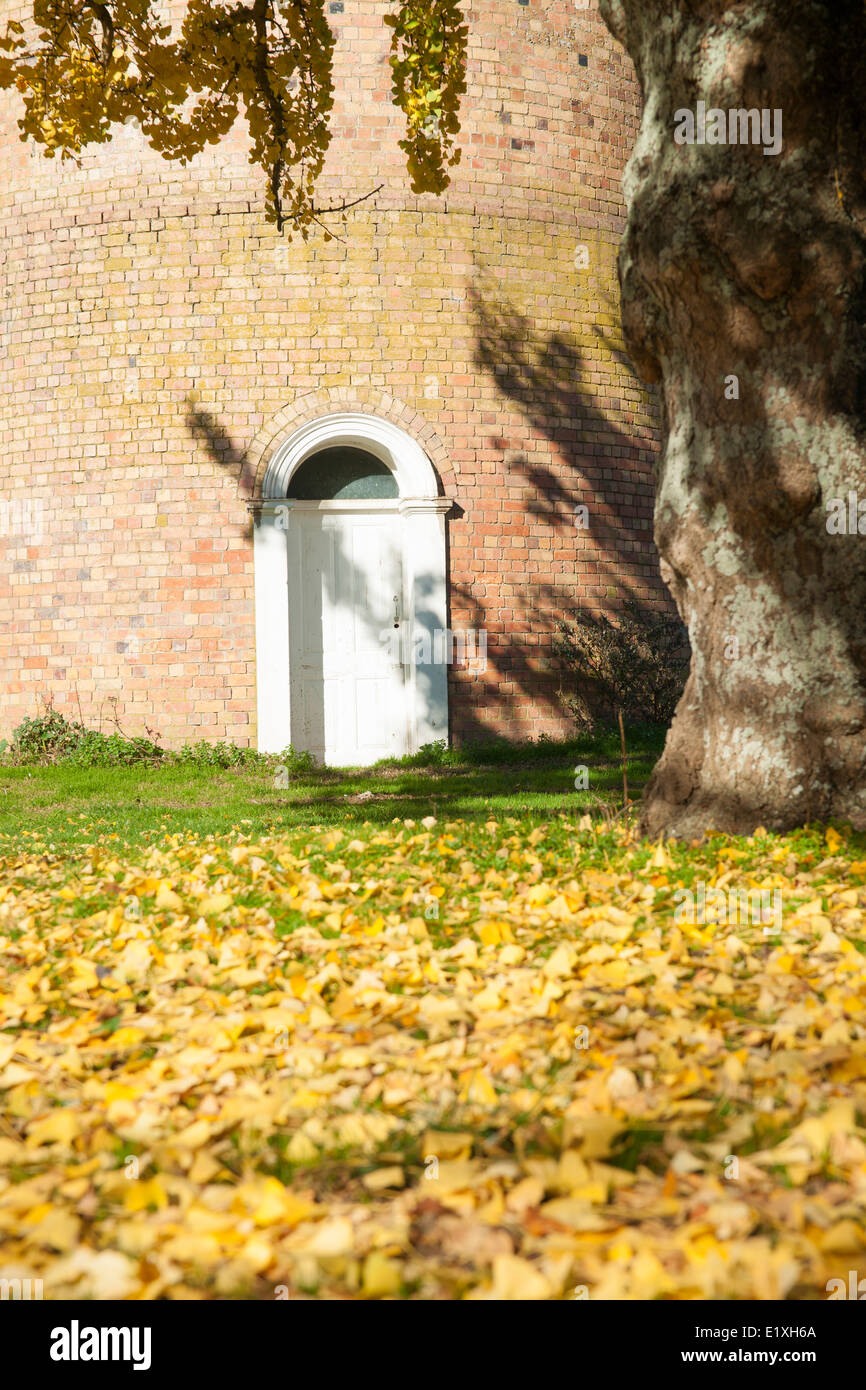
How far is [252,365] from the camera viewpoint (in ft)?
30.9

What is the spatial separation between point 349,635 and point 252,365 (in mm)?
2787

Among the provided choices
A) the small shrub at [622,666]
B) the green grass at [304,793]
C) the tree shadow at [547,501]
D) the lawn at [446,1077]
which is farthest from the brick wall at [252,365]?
the lawn at [446,1077]

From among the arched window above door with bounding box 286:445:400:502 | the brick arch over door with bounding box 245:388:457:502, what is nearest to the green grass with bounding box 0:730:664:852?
the arched window above door with bounding box 286:445:400:502

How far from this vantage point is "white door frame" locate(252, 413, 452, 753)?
9461 millimetres

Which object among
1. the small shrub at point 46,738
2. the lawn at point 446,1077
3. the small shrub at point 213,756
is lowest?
the lawn at point 446,1077

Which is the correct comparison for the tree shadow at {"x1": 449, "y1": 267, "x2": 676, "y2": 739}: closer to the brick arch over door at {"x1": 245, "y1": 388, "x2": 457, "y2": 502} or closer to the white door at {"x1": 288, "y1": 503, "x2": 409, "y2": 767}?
the white door at {"x1": 288, "y1": 503, "x2": 409, "y2": 767}

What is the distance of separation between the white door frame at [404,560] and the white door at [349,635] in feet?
0.53

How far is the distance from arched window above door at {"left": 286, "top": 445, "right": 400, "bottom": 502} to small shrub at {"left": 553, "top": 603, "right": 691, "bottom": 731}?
7.77ft

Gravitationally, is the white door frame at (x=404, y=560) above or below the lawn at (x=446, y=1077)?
above

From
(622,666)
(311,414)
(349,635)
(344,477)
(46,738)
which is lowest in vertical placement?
(46,738)

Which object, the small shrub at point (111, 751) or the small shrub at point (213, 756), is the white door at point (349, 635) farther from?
the small shrub at point (111, 751)

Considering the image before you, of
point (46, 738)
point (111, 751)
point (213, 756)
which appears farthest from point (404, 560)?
point (46, 738)

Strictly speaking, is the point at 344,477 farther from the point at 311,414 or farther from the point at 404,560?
the point at 404,560

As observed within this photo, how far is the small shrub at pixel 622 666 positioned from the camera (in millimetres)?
10070
